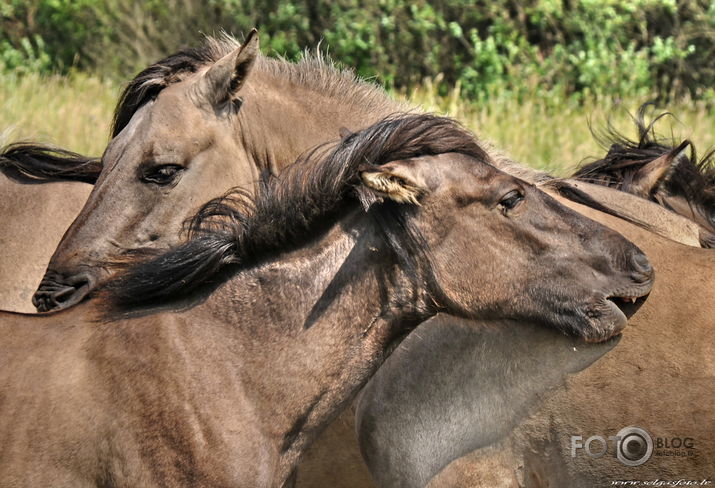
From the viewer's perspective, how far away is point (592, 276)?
350 centimetres

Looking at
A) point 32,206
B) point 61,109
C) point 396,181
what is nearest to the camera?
point 396,181

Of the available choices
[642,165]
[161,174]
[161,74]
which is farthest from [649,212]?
[161,74]

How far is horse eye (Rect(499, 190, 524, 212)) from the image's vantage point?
3510mm

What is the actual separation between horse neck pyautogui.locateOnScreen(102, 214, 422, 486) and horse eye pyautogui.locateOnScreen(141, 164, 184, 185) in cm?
96

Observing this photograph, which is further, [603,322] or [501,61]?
[501,61]

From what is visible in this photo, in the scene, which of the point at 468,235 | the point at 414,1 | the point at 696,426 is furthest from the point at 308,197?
the point at 414,1

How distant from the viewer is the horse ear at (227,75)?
4.37m

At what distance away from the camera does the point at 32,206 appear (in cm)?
500

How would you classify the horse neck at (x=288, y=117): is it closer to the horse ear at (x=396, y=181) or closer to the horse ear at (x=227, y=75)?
the horse ear at (x=227, y=75)

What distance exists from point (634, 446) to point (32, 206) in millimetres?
3040

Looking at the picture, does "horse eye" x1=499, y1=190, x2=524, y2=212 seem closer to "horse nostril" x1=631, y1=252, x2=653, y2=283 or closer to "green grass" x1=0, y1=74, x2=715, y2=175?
"horse nostril" x1=631, y1=252, x2=653, y2=283

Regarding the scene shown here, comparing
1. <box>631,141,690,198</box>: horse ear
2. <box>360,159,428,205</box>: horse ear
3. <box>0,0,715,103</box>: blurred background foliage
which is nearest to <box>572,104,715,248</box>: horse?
<box>631,141,690,198</box>: horse ear

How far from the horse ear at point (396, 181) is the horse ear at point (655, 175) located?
5.31 ft

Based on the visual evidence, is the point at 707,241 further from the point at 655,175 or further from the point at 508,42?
the point at 508,42
